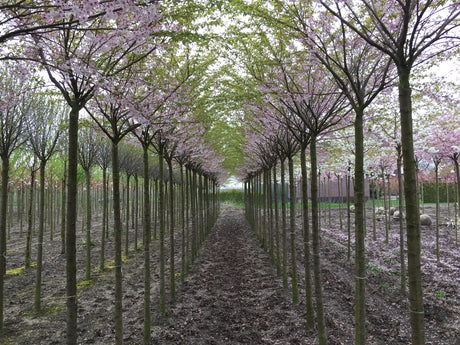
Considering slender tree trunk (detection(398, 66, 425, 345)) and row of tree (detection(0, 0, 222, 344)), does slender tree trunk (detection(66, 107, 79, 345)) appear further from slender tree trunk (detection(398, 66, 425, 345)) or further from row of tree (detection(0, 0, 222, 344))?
slender tree trunk (detection(398, 66, 425, 345))

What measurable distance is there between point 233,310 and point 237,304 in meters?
0.37

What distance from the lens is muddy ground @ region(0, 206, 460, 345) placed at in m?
5.24

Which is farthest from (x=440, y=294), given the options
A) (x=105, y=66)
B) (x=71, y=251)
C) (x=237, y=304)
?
(x=105, y=66)

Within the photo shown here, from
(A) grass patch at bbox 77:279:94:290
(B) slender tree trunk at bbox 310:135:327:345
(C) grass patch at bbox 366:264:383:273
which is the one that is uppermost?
(B) slender tree trunk at bbox 310:135:327:345

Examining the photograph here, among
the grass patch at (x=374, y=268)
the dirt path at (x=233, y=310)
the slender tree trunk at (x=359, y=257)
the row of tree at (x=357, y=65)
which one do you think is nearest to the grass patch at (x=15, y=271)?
the dirt path at (x=233, y=310)

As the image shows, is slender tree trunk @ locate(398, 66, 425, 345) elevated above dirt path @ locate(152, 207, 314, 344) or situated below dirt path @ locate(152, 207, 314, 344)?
above

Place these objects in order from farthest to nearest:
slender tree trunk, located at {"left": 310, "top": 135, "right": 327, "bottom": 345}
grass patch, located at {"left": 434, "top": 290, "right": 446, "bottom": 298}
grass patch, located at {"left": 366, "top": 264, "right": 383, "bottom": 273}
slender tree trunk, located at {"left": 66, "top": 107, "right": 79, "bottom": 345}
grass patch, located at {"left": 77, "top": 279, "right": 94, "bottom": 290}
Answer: grass patch, located at {"left": 366, "top": 264, "right": 383, "bottom": 273}
grass patch, located at {"left": 77, "top": 279, "right": 94, "bottom": 290}
grass patch, located at {"left": 434, "top": 290, "right": 446, "bottom": 298}
slender tree trunk, located at {"left": 310, "top": 135, "right": 327, "bottom": 345}
slender tree trunk, located at {"left": 66, "top": 107, "right": 79, "bottom": 345}

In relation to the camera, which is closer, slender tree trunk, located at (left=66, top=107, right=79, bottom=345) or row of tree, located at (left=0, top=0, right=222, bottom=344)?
row of tree, located at (left=0, top=0, right=222, bottom=344)

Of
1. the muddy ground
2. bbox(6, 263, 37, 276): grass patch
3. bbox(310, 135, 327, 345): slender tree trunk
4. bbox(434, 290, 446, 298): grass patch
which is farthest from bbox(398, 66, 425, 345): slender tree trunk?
bbox(6, 263, 37, 276): grass patch

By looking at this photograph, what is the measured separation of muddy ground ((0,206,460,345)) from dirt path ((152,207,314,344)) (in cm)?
2

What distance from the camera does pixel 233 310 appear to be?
639 centimetres

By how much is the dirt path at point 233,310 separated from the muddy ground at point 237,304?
2 cm

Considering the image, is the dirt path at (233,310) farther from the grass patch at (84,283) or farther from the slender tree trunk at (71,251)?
the grass patch at (84,283)

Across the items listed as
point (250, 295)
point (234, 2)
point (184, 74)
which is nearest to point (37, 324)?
point (250, 295)
